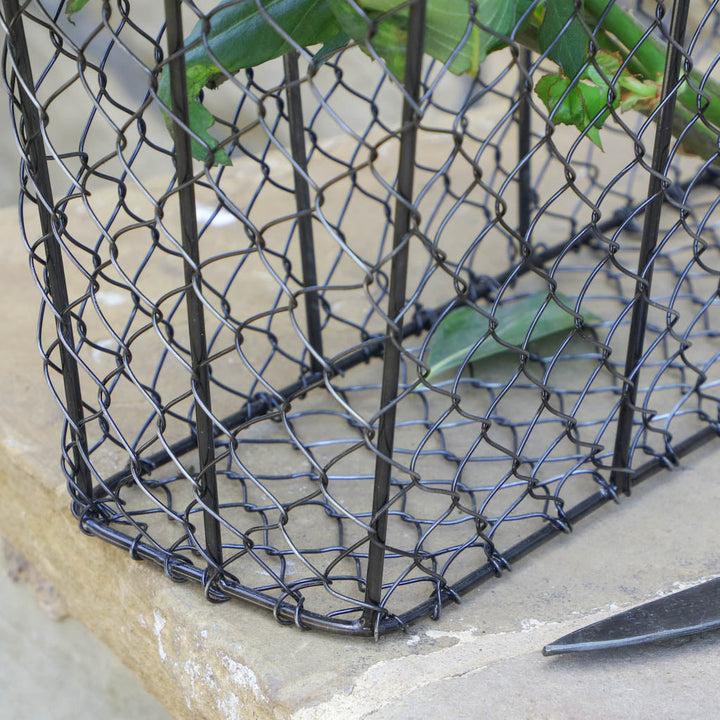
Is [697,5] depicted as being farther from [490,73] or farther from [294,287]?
[294,287]

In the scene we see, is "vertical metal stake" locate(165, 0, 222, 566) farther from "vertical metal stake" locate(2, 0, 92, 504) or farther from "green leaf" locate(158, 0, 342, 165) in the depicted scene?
"vertical metal stake" locate(2, 0, 92, 504)

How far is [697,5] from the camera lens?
8.92 ft

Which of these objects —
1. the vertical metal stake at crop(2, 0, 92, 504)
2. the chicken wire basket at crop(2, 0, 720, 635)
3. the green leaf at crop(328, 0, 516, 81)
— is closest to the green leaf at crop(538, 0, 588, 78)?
the chicken wire basket at crop(2, 0, 720, 635)

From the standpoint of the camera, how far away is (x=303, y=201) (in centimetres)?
109

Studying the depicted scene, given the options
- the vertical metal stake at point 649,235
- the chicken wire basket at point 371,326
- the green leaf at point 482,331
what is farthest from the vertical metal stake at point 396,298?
the green leaf at point 482,331

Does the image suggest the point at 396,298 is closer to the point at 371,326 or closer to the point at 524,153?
the point at 371,326

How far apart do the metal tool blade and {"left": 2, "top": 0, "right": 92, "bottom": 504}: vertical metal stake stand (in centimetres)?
48

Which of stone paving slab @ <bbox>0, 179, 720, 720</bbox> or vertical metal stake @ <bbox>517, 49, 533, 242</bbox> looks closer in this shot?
stone paving slab @ <bbox>0, 179, 720, 720</bbox>

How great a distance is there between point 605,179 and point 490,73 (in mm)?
1745

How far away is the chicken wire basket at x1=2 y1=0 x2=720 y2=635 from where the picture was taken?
651mm

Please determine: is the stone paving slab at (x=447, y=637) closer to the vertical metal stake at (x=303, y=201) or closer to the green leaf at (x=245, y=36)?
the vertical metal stake at (x=303, y=201)

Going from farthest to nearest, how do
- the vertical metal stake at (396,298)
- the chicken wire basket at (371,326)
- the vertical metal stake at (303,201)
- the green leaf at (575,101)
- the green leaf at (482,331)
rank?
the green leaf at (482,331) → the vertical metal stake at (303,201) → the green leaf at (575,101) → the chicken wire basket at (371,326) → the vertical metal stake at (396,298)

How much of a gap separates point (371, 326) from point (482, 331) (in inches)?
7.4

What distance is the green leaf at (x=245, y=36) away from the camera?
0.69 meters
